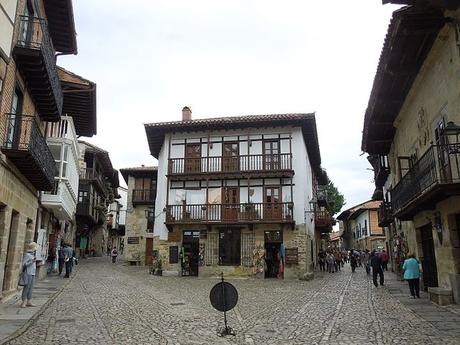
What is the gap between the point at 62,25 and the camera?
14617mm

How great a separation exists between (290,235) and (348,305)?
1244 cm

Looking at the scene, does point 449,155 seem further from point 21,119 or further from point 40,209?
point 40,209

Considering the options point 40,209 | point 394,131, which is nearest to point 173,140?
point 40,209

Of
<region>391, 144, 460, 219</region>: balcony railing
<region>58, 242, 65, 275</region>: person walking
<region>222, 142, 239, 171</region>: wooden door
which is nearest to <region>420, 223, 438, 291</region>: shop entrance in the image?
<region>391, 144, 460, 219</region>: balcony railing

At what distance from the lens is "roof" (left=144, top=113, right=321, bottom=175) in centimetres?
2575

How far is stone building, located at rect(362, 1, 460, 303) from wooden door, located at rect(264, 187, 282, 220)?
8.91m

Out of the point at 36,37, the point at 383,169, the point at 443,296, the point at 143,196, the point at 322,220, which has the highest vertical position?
the point at 36,37

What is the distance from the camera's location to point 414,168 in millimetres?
11664

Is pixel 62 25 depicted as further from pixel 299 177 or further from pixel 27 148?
pixel 299 177

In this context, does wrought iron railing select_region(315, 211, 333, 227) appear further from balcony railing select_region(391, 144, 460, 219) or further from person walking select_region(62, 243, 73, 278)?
balcony railing select_region(391, 144, 460, 219)

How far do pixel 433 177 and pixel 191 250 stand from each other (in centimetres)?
1828

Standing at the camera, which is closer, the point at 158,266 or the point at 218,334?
the point at 218,334

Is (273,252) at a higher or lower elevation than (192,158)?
lower

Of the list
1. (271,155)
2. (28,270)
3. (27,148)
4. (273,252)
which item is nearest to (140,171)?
(271,155)
